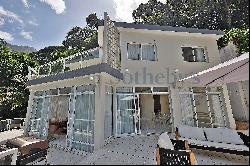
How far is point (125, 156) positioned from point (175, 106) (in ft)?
18.6

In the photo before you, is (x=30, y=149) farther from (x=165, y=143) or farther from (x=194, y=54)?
(x=194, y=54)

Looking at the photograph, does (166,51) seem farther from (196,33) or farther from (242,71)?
(242,71)

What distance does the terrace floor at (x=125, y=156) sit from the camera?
22.5 feet

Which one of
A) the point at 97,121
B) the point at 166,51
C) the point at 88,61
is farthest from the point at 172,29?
the point at 97,121

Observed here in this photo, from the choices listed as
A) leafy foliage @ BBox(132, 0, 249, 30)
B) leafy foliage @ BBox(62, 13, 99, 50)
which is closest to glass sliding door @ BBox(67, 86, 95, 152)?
leafy foliage @ BBox(132, 0, 249, 30)

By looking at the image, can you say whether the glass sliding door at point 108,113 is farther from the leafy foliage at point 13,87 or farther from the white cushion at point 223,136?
the leafy foliage at point 13,87

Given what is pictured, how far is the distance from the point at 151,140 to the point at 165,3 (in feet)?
113

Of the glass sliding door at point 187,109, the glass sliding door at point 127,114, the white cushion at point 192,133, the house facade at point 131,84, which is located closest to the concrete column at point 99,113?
the house facade at point 131,84

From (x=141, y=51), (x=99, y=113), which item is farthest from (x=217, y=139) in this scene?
(x=141, y=51)

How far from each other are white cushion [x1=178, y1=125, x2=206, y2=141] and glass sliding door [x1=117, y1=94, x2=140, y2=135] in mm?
3339

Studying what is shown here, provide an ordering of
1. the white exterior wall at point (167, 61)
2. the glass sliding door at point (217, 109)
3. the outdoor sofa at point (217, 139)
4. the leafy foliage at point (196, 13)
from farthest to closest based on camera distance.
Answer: the leafy foliage at point (196, 13) → the white exterior wall at point (167, 61) → the glass sliding door at point (217, 109) → the outdoor sofa at point (217, 139)

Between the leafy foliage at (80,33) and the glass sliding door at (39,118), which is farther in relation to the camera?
the leafy foliage at (80,33)

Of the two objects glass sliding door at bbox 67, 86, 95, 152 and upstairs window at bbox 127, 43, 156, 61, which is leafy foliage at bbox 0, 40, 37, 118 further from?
upstairs window at bbox 127, 43, 156, 61

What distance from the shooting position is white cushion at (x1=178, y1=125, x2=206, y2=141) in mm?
8195
